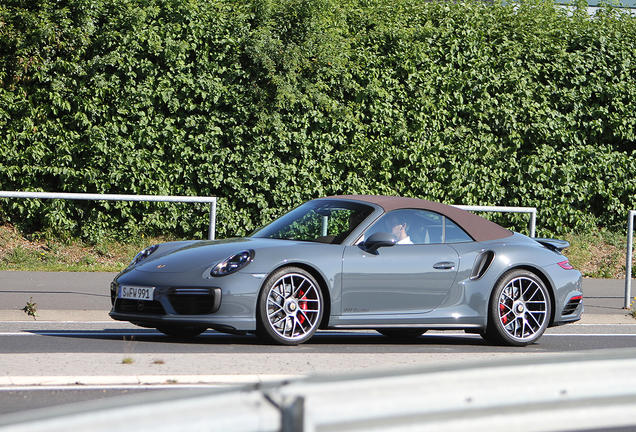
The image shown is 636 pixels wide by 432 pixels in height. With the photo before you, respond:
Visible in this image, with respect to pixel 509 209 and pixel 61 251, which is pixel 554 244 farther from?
pixel 61 251

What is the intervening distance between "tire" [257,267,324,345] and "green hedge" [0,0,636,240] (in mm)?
6328

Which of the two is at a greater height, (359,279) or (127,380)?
(359,279)

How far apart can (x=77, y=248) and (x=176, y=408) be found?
1221 cm

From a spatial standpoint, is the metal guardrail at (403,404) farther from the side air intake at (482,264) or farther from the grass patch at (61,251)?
the grass patch at (61,251)

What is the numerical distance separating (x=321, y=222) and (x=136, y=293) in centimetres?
184

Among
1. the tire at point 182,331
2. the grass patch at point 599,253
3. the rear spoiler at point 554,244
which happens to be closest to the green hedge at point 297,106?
the grass patch at point 599,253

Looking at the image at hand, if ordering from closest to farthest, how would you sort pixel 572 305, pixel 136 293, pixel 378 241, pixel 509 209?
pixel 136 293, pixel 378 241, pixel 572 305, pixel 509 209

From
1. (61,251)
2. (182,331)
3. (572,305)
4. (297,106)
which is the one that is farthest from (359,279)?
(61,251)

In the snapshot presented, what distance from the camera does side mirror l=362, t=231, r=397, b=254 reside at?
23.4 ft

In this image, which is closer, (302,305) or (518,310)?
(302,305)

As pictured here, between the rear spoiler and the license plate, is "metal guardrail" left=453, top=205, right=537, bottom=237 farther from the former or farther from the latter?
the license plate

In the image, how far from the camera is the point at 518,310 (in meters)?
7.70

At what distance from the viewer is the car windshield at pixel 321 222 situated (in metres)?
7.51

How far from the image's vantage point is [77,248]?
13125 millimetres
